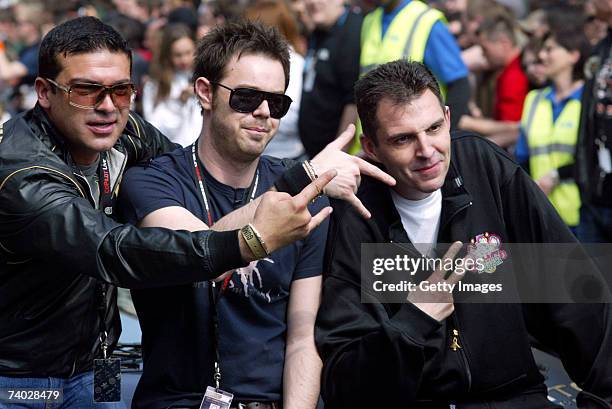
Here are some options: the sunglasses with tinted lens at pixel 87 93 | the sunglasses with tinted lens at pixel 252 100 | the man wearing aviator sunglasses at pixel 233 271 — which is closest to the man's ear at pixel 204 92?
the man wearing aviator sunglasses at pixel 233 271

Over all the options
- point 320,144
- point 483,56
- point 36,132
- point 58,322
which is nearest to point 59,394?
point 58,322

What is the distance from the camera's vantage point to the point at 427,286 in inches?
135

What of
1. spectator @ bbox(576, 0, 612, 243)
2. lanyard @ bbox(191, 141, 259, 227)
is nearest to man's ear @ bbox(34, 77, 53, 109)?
lanyard @ bbox(191, 141, 259, 227)

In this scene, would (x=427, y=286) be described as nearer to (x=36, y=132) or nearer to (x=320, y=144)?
(x=36, y=132)

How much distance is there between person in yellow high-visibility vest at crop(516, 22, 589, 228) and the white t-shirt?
3.14 metres

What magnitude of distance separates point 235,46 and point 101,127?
61 centimetres

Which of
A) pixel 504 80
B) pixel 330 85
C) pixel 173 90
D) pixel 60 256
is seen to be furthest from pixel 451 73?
pixel 60 256

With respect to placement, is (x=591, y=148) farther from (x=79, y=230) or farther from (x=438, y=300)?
(x=79, y=230)

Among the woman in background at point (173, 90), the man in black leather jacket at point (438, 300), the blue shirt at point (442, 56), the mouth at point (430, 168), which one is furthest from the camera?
the woman in background at point (173, 90)

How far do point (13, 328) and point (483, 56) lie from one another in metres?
5.77

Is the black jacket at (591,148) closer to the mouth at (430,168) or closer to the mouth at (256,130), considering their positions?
the mouth at (430,168)

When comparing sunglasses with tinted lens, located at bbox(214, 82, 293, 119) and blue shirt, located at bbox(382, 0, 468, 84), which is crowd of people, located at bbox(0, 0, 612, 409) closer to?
sunglasses with tinted lens, located at bbox(214, 82, 293, 119)

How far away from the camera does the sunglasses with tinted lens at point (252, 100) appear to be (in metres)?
3.59

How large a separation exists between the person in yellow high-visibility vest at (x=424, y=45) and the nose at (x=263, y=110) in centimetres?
288
